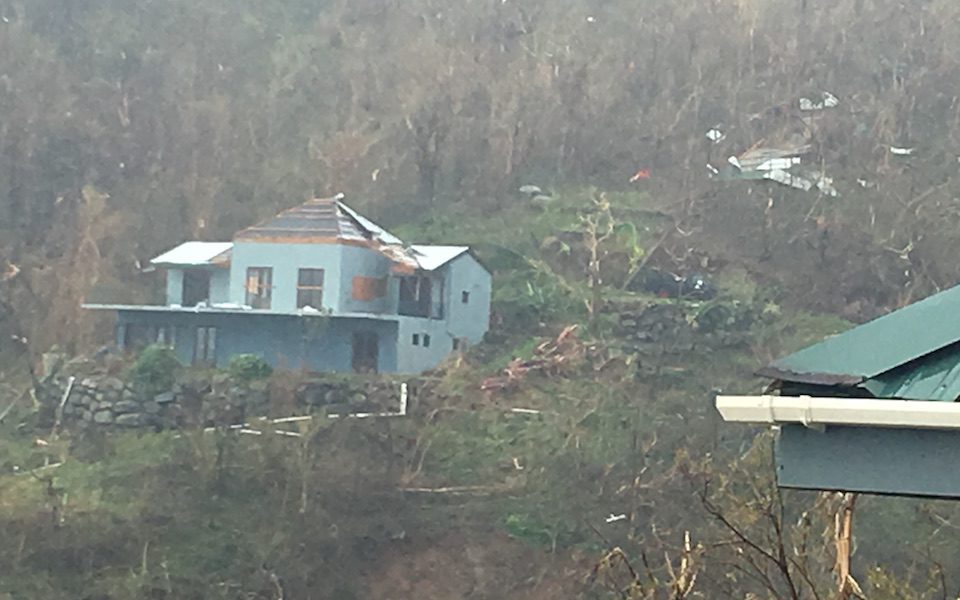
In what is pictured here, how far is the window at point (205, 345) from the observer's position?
9.67 m

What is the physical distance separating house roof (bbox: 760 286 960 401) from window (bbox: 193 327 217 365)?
27.9 feet

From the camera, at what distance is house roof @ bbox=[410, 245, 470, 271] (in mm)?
9852

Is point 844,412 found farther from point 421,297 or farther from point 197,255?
point 197,255

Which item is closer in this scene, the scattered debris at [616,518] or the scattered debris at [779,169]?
the scattered debris at [616,518]

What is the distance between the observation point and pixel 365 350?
379 inches

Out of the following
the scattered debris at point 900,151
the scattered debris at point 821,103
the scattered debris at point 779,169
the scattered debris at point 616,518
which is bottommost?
the scattered debris at point 616,518

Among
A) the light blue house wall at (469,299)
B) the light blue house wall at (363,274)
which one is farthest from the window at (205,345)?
the light blue house wall at (469,299)

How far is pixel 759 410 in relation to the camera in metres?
1.43

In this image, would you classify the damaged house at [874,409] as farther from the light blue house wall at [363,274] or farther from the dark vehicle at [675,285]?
the dark vehicle at [675,285]

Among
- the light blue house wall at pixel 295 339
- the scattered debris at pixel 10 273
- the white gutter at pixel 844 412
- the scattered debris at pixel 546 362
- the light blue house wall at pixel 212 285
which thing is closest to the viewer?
the white gutter at pixel 844 412

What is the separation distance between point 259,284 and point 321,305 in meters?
0.56

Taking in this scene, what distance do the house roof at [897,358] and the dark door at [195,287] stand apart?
8962 mm

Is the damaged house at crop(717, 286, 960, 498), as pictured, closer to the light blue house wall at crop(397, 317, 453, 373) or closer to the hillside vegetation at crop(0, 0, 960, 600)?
the hillside vegetation at crop(0, 0, 960, 600)

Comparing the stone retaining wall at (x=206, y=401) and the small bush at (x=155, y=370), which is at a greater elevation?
the small bush at (x=155, y=370)
